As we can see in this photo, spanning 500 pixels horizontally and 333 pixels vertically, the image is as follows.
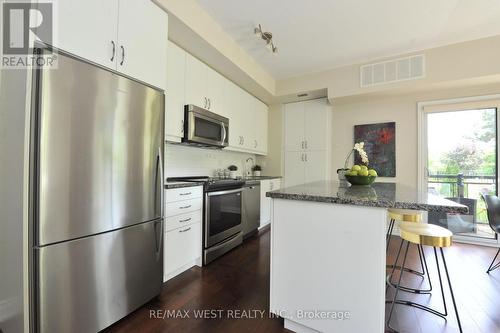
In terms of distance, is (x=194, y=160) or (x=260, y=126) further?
(x=260, y=126)

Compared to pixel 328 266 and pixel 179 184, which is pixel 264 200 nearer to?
pixel 179 184

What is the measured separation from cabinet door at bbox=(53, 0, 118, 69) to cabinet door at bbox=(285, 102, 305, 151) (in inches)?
132

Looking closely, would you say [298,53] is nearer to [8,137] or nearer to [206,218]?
[206,218]

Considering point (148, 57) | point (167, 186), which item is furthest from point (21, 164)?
point (148, 57)

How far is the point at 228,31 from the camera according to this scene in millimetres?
2621

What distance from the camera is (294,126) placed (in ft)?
14.3

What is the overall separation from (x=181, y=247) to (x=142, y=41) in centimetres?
180

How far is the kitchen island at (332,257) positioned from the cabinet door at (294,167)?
113 inches

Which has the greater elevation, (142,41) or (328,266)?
(142,41)

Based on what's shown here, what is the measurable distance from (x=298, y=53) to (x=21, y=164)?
3.15m

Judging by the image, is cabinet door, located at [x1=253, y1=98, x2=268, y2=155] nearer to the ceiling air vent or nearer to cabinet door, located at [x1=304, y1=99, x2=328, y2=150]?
cabinet door, located at [x1=304, y1=99, x2=328, y2=150]

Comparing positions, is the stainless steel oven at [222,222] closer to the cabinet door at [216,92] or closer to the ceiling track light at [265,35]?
the cabinet door at [216,92]

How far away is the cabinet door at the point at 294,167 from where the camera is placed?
427 centimetres

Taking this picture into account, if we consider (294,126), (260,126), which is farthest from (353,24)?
(260,126)
